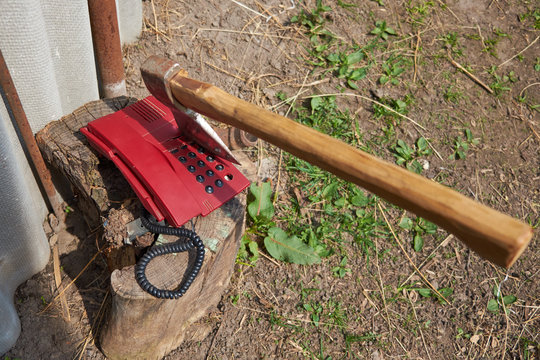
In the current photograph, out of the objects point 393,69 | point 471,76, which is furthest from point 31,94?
point 471,76

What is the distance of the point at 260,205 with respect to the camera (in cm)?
259

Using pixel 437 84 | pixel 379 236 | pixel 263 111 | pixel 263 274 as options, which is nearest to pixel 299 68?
pixel 437 84

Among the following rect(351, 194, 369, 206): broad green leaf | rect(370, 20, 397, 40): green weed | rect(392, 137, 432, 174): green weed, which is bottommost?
rect(351, 194, 369, 206): broad green leaf

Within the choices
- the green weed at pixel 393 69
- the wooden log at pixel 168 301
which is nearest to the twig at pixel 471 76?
the green weed at pixel 393 69

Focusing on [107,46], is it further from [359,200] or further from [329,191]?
[359,200]

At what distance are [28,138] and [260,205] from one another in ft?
4.07

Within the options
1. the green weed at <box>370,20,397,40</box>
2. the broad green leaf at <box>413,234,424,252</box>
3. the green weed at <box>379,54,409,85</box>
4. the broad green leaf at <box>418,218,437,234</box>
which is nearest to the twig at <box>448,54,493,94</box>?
the green weed at <box>379,54,409,85</box>

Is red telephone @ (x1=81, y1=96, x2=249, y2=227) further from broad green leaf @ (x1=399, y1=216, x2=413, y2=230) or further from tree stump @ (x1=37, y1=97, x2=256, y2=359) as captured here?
broad green leaf @ (x1=399, y1=216, x2=413, y2=230)

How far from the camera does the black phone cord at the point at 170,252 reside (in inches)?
68.7

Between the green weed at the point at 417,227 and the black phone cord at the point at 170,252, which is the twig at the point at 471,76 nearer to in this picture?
the green weed at the point at 417,227

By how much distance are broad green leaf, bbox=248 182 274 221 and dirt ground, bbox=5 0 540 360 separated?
173mm

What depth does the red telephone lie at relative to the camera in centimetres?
179

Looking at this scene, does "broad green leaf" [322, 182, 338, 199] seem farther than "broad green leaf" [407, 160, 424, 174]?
No

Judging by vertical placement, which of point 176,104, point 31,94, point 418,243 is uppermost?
point 176,104
